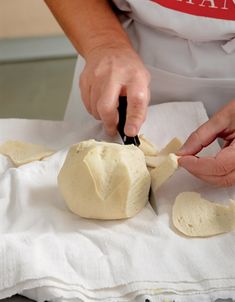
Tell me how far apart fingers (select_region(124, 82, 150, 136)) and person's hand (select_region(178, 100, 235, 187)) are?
0.21 ft

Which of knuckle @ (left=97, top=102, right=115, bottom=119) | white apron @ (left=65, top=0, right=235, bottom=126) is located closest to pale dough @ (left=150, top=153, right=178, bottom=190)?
knuckle @ (left=97, top=102, right=115, bottom=119)

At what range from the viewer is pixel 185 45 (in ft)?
2.88

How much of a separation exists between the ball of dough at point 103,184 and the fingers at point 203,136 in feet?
0.27

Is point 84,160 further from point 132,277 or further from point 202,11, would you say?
point 202,11

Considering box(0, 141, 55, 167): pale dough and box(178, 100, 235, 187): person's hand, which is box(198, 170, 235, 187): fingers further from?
box(0, 141, 55, 167): pale dough

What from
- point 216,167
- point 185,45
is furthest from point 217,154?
point 185,45

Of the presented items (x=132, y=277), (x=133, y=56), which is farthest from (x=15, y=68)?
(x=132, y=277)

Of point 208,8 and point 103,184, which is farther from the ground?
point 208,8

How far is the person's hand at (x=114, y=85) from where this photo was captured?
744 mm

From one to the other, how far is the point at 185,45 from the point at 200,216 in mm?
323

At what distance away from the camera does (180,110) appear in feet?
2.81

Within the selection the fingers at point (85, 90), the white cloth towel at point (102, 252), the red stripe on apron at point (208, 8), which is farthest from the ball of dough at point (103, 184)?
the red stripe on apron at point (208, 8)

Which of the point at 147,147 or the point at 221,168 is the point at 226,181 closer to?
the point at 221,168

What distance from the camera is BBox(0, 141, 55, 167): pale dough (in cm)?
75
